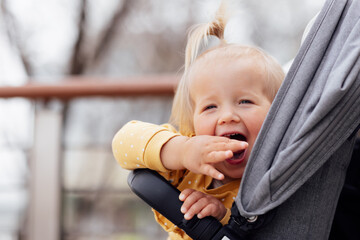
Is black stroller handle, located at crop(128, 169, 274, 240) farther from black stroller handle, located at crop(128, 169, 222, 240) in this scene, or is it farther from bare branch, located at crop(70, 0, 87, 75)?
bare branch, located at crop(70, 0, 87, 75)

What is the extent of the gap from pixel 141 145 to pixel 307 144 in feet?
1.16

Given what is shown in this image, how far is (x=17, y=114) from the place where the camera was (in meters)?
2.41

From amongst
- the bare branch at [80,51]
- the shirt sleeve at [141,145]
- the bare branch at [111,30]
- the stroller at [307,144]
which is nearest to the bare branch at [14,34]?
the bare branch at [80,51]

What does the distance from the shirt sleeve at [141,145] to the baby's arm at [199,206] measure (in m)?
0.08

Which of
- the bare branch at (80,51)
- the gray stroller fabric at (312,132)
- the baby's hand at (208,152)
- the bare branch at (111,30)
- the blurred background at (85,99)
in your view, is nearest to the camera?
the gray stroller fabric at (312,132)

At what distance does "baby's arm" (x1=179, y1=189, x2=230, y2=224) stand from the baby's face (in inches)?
4.2

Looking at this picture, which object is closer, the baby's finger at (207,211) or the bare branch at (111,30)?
the baby's finger at (207,211)

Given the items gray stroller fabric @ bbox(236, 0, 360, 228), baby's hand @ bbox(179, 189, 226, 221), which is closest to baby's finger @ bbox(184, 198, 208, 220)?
baby's hand @ bbox(179, 189, 226, 221)

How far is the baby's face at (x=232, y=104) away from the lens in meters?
0.94

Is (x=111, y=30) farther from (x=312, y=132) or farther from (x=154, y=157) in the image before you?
(x=312, y=132)

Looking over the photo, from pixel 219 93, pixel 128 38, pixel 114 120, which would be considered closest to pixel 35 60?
pixel 128 38

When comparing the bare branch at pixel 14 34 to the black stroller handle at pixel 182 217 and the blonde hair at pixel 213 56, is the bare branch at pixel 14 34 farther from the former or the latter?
the black stroller handle at pixel 182 217

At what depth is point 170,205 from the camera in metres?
0.81

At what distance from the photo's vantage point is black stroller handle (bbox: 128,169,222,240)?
784 millimetres
